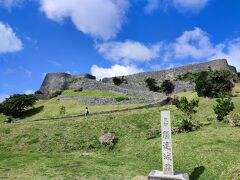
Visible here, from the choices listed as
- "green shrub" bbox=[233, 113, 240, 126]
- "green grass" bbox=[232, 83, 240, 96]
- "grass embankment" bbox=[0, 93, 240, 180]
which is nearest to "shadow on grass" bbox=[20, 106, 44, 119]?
"grass embankment" bbox=[0, 93, 240, 180]

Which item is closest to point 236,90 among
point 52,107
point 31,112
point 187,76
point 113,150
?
point 187,76

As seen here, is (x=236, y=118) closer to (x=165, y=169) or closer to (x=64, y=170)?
(x=165, y=169)

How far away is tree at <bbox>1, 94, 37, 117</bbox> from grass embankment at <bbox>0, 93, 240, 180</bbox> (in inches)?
827

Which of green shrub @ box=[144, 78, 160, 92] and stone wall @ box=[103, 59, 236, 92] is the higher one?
stone wall @ box=[103, 59, 236, 92]

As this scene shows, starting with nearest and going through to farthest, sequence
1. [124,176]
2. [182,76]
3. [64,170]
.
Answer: [124,176] < [64,170] < [182,76]

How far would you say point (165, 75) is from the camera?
2980 inches

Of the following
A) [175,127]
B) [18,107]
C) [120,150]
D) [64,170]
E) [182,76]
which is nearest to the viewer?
[64,170]

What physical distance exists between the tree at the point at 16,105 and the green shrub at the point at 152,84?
81.5 ft

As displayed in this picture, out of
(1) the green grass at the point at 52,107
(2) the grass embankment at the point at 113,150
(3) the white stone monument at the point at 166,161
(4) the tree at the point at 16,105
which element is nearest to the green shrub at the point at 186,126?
(2) the grass embankment at the point at 113,150

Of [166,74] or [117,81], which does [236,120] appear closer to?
[166,74]

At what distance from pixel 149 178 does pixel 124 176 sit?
2.14m

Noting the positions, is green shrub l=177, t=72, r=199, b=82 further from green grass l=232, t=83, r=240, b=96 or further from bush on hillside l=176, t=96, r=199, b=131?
bush on hillside l=176, t=96, r=199, b=131

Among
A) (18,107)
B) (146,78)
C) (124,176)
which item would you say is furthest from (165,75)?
(124,176)

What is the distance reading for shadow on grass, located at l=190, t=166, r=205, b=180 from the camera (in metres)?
18.1
